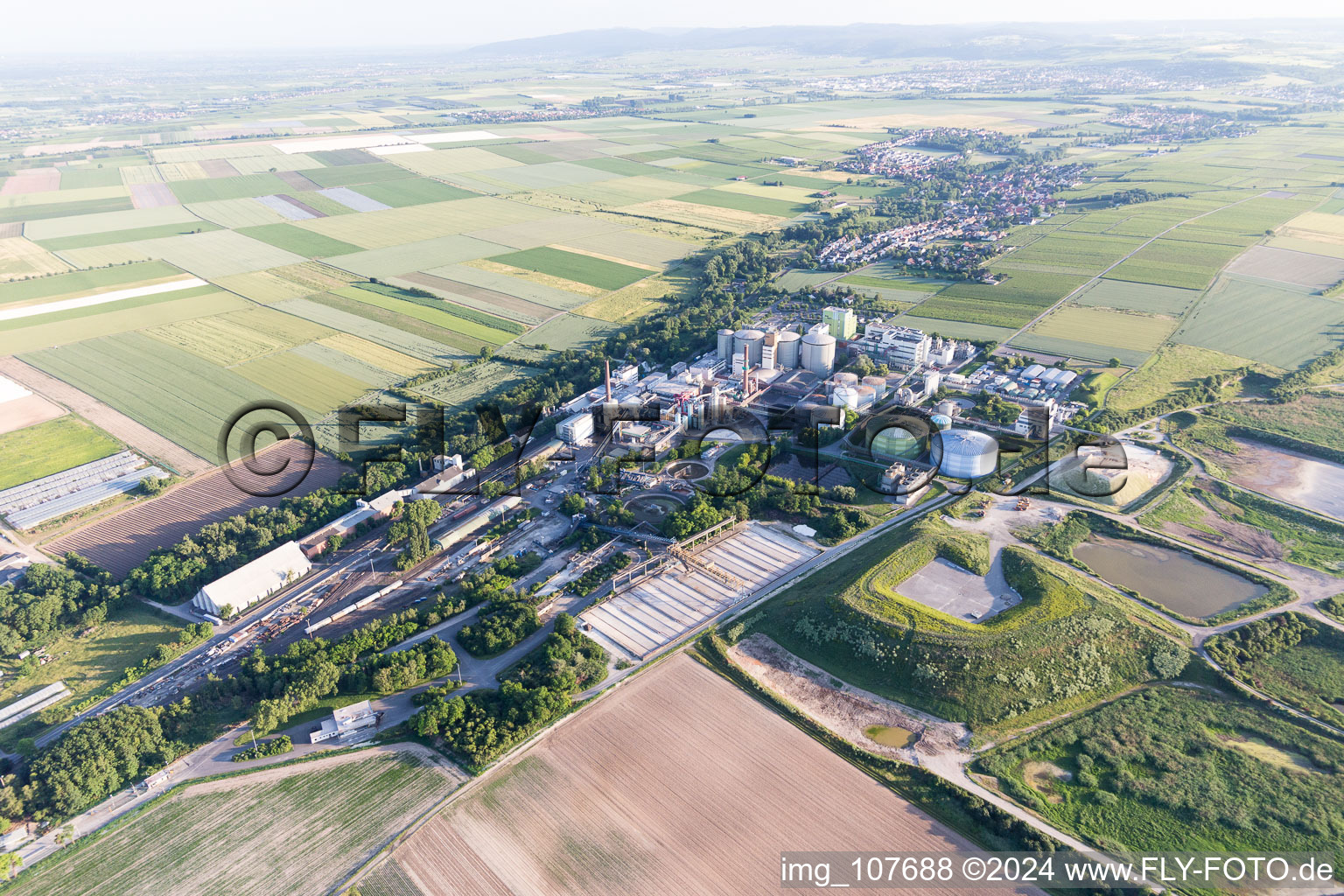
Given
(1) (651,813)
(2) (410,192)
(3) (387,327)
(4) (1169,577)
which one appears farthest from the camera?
(2) (410,192)

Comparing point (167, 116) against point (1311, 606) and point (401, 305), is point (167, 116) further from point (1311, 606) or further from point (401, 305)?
point (1311, 606)

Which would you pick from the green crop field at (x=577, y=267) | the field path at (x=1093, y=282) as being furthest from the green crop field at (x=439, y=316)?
the field path at (x=1093, y=282)

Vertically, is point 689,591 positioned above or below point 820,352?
below

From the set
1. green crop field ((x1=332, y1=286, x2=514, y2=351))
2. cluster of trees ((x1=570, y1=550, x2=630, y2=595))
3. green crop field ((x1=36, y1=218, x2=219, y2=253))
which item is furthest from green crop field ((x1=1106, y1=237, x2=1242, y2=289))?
green crop field ((x1=36, y1=218, x2=219, y2=253))

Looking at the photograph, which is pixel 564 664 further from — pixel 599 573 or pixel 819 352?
pixel 819 352

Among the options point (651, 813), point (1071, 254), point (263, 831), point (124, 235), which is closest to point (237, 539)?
point (263, 831)

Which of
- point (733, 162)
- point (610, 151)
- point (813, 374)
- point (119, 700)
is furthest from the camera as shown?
point (610, 151)

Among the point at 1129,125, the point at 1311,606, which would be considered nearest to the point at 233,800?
the point at 1311,606
